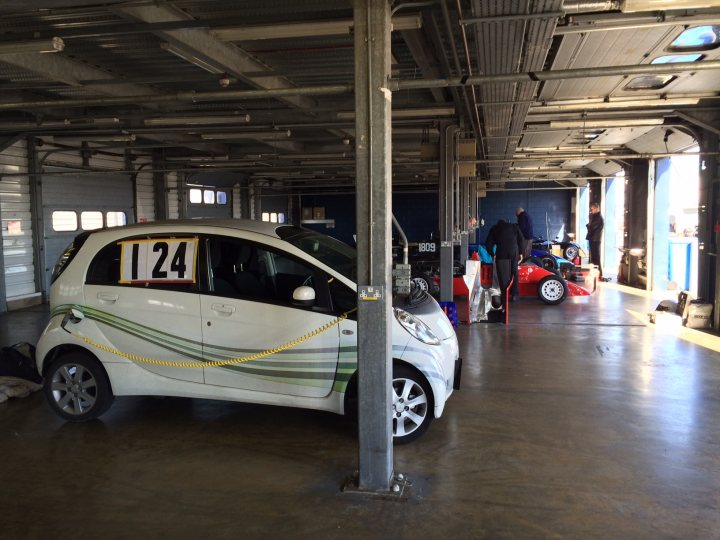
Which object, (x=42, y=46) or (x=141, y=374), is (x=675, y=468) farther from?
(x=42, y=46)

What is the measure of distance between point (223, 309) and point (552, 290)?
31.3 feet

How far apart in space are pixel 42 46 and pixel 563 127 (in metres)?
8.85

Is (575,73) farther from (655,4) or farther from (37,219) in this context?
(37,219)

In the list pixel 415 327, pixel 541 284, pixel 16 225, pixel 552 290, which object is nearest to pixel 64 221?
pixel 16 225

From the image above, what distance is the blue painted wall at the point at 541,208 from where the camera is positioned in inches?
1171

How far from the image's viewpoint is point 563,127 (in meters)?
11.0

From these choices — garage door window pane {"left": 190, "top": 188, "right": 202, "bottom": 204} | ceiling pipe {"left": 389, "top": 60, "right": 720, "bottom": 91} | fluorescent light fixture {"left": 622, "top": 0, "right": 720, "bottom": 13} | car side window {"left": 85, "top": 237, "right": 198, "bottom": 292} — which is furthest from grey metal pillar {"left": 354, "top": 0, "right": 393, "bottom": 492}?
garage door window pane {"left": 190, "top": 188, "right": 202, "bottom": 204}

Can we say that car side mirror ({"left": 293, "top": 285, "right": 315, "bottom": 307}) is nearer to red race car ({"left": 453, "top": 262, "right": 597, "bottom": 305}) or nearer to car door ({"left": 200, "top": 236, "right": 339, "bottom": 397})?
car door ({"left": 200, "top": 236, "right": 339, "bottom": 397})

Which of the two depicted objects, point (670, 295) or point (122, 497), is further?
point (670, 295)

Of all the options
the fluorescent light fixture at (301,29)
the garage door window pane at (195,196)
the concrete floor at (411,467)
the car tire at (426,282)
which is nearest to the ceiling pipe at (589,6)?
the fluorescent light fixture at (301,29)

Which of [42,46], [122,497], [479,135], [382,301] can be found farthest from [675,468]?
[479,135]

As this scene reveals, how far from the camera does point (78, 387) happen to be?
209 inches

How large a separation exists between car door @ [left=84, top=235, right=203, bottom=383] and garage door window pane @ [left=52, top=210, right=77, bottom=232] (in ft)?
30.0

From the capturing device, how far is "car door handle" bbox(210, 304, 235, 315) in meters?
4.94
